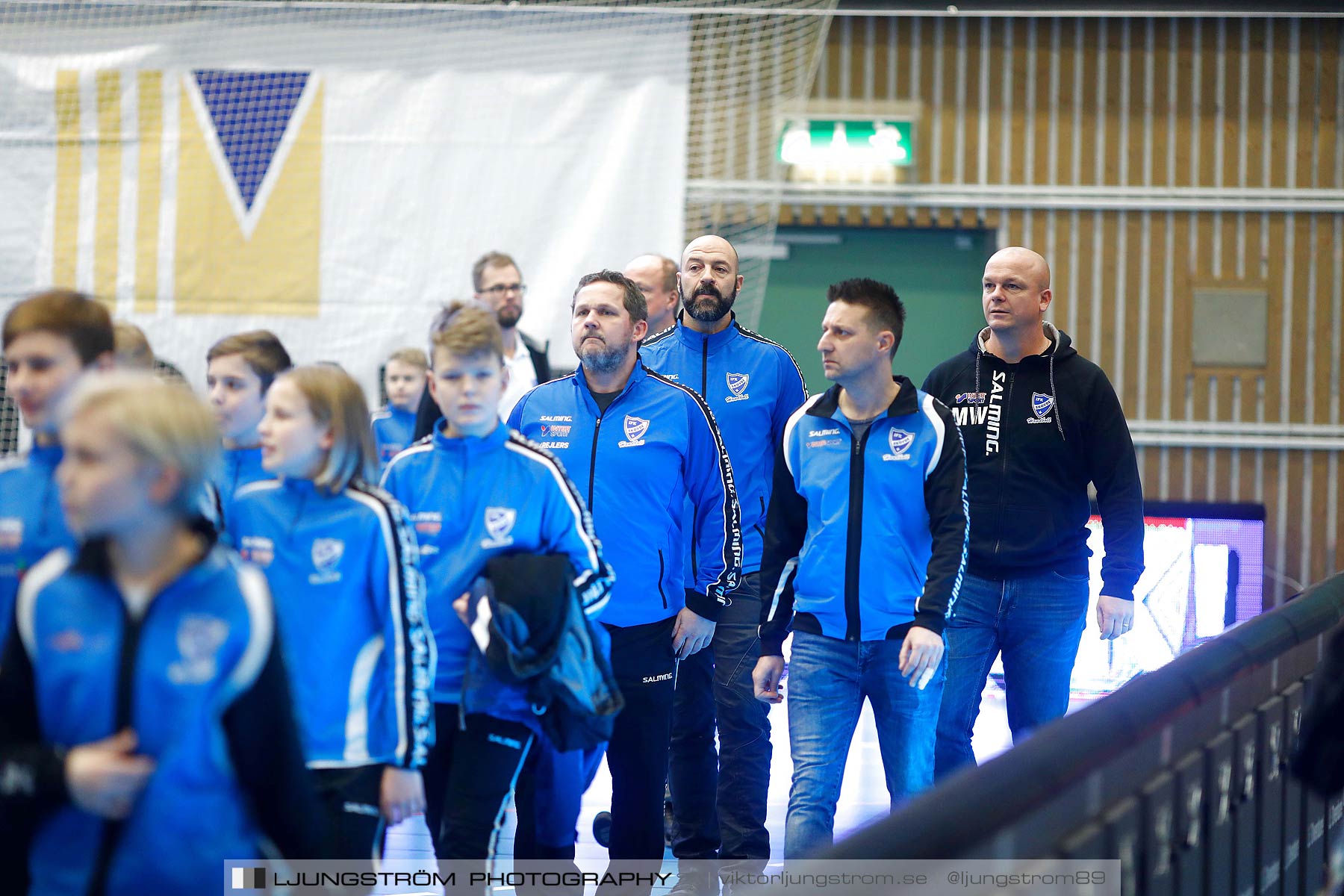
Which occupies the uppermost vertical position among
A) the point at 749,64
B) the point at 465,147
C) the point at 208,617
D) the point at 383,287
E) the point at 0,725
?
the point at 749,64

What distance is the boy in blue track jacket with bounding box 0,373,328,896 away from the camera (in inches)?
73.9

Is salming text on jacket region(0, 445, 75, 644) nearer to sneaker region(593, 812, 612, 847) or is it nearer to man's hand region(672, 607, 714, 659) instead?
man's hand region(672, 607, 714, 659)

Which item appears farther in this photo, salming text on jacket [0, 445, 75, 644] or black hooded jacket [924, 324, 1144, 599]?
black hooded jacket [924, 324, 1144, 599]

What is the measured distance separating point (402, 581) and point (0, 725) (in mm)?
1019

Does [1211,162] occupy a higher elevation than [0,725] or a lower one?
higher

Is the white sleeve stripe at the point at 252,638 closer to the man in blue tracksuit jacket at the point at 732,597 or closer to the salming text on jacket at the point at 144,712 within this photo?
the salming text on jacket at the point at 144,712

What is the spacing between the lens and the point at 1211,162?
10148 mm

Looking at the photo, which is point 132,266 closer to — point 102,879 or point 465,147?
point 465,147

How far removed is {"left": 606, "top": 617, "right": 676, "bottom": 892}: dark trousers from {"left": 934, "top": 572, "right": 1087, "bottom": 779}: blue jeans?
1104mm

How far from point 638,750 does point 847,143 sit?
24.0ft

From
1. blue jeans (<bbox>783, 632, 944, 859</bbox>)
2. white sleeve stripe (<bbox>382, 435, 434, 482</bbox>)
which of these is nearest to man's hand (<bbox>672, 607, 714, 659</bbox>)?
blue jeans (<bbox>783, 632, 944, 859</bbox>)

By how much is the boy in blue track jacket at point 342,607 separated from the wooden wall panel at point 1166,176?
7784 mm

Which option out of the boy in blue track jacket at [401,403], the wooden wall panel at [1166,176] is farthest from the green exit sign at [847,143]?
the boy in blue track jacket at [401,403]

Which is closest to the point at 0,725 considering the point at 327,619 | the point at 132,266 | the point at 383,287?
the point at 327,619
